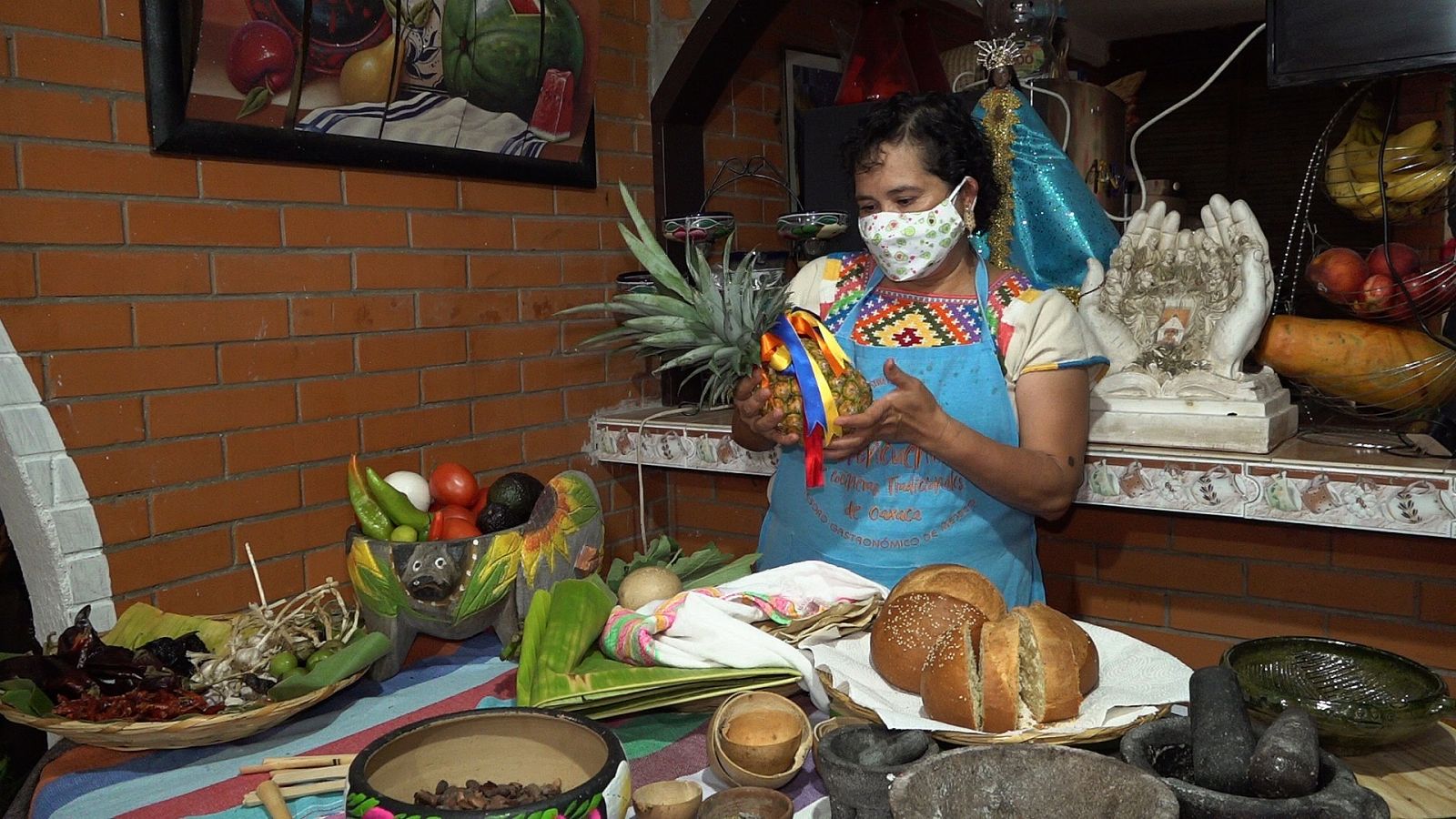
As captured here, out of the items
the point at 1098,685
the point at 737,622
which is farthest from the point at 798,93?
the point at 1098,685

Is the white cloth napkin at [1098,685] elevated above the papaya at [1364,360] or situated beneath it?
situated beneath

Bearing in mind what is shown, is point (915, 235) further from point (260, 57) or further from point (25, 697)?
point (25, 697)

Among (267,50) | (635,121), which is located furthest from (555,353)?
(267,50)

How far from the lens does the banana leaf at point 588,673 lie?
4.57ft

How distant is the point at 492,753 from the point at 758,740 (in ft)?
0.98

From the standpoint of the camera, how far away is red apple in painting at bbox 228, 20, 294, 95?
2.38m

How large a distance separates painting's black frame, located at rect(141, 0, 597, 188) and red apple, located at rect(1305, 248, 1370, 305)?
2131 mm

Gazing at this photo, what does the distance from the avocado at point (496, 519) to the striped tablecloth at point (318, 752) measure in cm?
23

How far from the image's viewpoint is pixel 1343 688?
127 centimetres

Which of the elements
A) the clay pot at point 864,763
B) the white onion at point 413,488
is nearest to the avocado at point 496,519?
the white onion at point 413,488

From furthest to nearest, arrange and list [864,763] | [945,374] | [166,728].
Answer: [945,374] < [166,728] < [864,763]

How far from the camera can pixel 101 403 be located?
7.36ft

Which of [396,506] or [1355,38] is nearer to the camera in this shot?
[396,506]

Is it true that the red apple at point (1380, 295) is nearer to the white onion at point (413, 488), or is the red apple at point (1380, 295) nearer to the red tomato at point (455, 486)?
the red tomato at point (455, 486)
